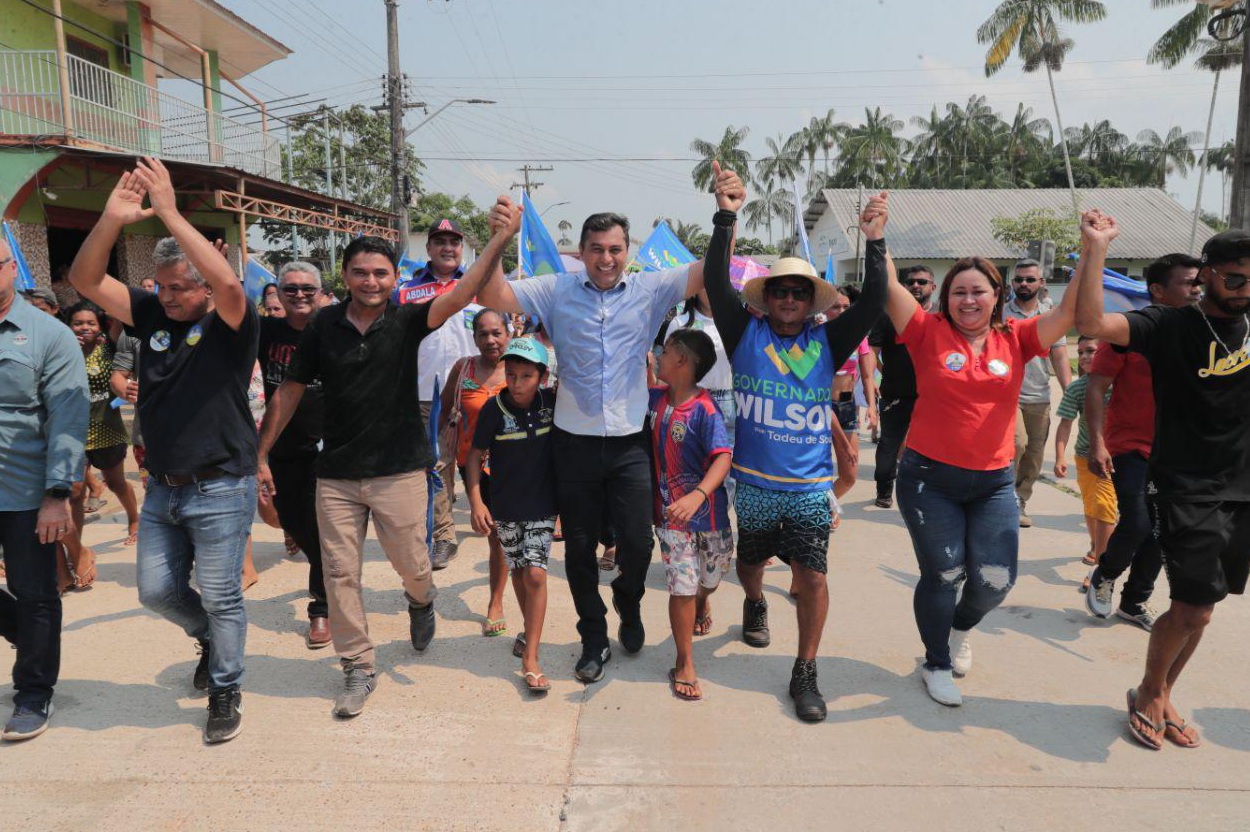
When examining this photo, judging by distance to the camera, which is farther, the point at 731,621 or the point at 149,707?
the point at 731,621

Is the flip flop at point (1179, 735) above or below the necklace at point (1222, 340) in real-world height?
below

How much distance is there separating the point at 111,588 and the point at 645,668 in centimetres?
352

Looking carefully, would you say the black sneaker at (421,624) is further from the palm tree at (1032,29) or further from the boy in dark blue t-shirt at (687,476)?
the palm tree at (1032,29)

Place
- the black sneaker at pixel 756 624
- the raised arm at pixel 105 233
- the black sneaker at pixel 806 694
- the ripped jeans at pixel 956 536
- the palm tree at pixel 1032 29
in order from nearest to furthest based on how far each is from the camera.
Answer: the raised arm at pixel 105 233
the black sneaker at pixel 806 694
the ripped jeans at pixel 956 536
the black sneaker at pixel 756 624
the palm tree at pixel 1032 29

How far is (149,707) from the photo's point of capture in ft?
11.3

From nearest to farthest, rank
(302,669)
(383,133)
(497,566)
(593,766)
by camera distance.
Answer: (593,766)
(302,669)
(497,566)
(383,133)

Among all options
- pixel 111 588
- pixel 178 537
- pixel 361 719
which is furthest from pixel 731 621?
pixel 111 588

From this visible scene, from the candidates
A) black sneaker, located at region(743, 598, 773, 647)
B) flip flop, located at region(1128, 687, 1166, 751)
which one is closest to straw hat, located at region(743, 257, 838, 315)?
black sneaker, located at region(743, 598, 773, 647)

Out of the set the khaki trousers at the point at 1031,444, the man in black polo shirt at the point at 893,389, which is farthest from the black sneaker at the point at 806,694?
the khaki trousers at the point at 1031,444

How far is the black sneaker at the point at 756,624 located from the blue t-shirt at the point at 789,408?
2.96ft

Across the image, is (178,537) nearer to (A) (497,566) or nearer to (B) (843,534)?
(A) (497,566)

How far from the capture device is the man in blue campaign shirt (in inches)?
130

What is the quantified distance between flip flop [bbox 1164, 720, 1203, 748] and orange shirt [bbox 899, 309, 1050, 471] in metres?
1.19

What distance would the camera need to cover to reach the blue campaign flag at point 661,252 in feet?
25.0
